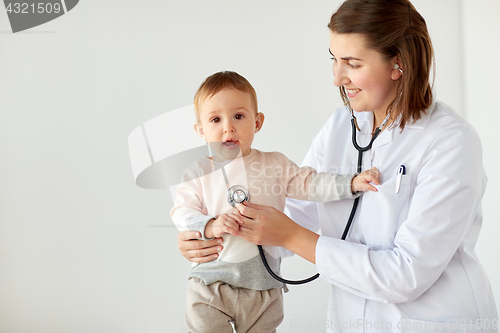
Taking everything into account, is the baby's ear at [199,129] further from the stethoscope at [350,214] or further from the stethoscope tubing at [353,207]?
the stethoscope tubing at [353,207]

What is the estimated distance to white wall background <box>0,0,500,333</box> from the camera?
7.22 feet

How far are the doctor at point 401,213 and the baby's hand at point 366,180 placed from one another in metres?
0.02

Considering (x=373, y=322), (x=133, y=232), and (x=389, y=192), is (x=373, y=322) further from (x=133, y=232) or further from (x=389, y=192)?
(x=133, y=232)

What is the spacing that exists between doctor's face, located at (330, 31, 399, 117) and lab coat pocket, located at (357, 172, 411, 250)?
9.7 inches

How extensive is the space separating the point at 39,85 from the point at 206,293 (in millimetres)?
1510

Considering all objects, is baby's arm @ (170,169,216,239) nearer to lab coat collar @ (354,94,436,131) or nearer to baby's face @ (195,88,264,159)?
baby's face @ (195,88,264,159)

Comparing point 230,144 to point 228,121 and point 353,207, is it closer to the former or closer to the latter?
point 228,121

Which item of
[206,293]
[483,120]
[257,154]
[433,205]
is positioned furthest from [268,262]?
[483,120]

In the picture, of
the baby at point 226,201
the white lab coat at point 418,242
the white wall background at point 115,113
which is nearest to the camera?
the white lab coat at point 418,242

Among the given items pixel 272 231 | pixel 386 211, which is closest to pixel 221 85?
pixel 272 231

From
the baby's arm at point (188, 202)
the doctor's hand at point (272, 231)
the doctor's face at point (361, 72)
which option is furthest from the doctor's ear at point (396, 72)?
the baby's arm at point (188, 202)

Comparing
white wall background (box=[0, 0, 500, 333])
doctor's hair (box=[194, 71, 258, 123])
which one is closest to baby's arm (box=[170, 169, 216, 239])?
doctor's hair (box=[194, 71, 258, 123])

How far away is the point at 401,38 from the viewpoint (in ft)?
4.17

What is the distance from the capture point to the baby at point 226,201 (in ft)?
4.16
